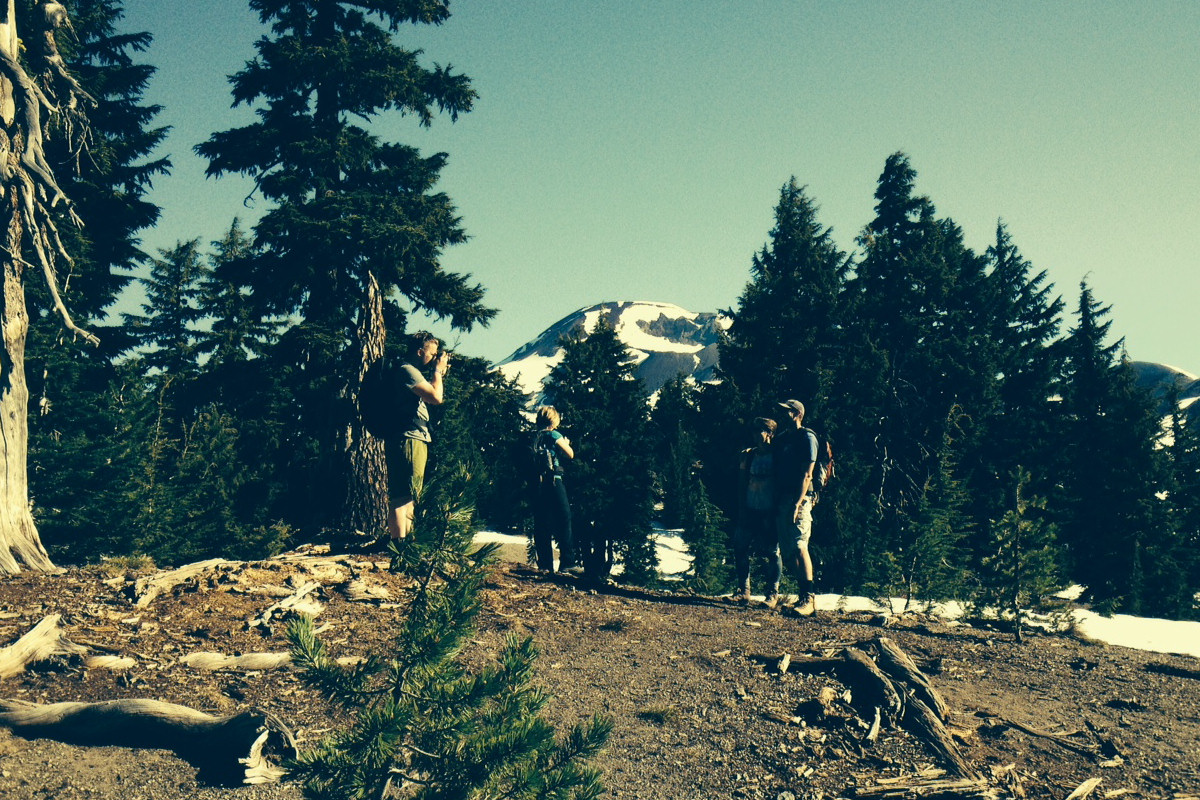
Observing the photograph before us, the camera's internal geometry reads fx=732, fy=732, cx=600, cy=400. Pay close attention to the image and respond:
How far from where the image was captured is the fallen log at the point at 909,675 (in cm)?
481

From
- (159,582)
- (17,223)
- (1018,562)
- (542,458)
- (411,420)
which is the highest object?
(17,223)

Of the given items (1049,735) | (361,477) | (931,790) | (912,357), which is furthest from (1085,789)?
(912,357)

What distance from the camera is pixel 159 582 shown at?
6.32m

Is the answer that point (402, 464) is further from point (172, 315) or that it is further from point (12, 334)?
point (172, 315)

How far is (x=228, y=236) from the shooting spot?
35219mm

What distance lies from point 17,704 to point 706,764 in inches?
152

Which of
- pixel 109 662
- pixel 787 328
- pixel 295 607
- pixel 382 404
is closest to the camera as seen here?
pixel 109 662

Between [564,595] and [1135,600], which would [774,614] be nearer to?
[564,595]

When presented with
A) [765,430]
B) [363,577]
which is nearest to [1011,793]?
[765,430]

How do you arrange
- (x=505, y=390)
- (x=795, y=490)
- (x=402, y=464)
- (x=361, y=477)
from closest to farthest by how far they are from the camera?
(x=402, y=464)
(x=795, y=490)
(x=361, y=477)
(x=505, y=390)

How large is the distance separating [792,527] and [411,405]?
12.8 ft

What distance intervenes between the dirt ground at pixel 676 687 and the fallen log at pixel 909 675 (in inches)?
5.9

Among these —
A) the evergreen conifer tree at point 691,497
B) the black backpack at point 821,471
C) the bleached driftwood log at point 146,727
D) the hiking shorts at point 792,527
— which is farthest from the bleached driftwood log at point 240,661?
the evergreen conifer tree at point 691,497

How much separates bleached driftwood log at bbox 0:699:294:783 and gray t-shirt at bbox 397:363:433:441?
2.93 metres
